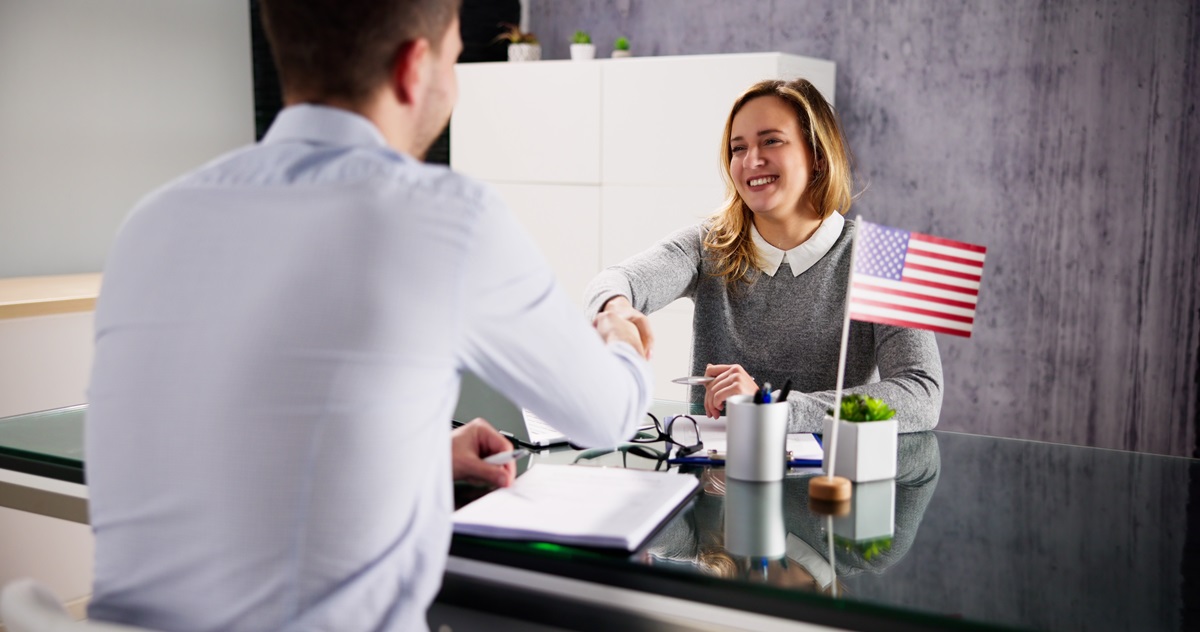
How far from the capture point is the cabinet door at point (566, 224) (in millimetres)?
4594

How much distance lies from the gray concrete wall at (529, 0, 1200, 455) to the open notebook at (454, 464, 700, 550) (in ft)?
10.1

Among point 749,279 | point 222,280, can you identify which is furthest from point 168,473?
point 749,279

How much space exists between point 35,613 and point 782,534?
828 millimetres

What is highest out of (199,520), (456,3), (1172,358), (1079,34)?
(1079,34)

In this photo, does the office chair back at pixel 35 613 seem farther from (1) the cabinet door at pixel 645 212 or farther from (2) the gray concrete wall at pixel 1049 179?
(2) the gray concrete wall at pixel 1049 179

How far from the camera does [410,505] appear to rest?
109 centimetres

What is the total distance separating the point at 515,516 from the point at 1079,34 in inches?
138

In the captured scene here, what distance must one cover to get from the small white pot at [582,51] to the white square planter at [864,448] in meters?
3.40

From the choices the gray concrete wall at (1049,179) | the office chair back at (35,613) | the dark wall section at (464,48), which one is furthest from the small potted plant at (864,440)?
the dark wall section at (464,48)

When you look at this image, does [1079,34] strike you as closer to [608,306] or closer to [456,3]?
[608,306]

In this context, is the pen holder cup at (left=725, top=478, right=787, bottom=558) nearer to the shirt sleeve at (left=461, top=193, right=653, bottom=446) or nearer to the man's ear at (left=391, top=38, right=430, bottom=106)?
the shirt sleeve at (left=461, top=193, right=653, bottom=446)

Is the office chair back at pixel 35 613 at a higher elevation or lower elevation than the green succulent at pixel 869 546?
higher

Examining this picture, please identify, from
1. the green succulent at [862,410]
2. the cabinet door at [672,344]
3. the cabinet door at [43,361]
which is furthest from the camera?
the cabinet door at [672,344]

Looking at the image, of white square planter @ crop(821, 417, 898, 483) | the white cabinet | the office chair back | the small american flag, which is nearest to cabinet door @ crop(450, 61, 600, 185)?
the white cabinet
